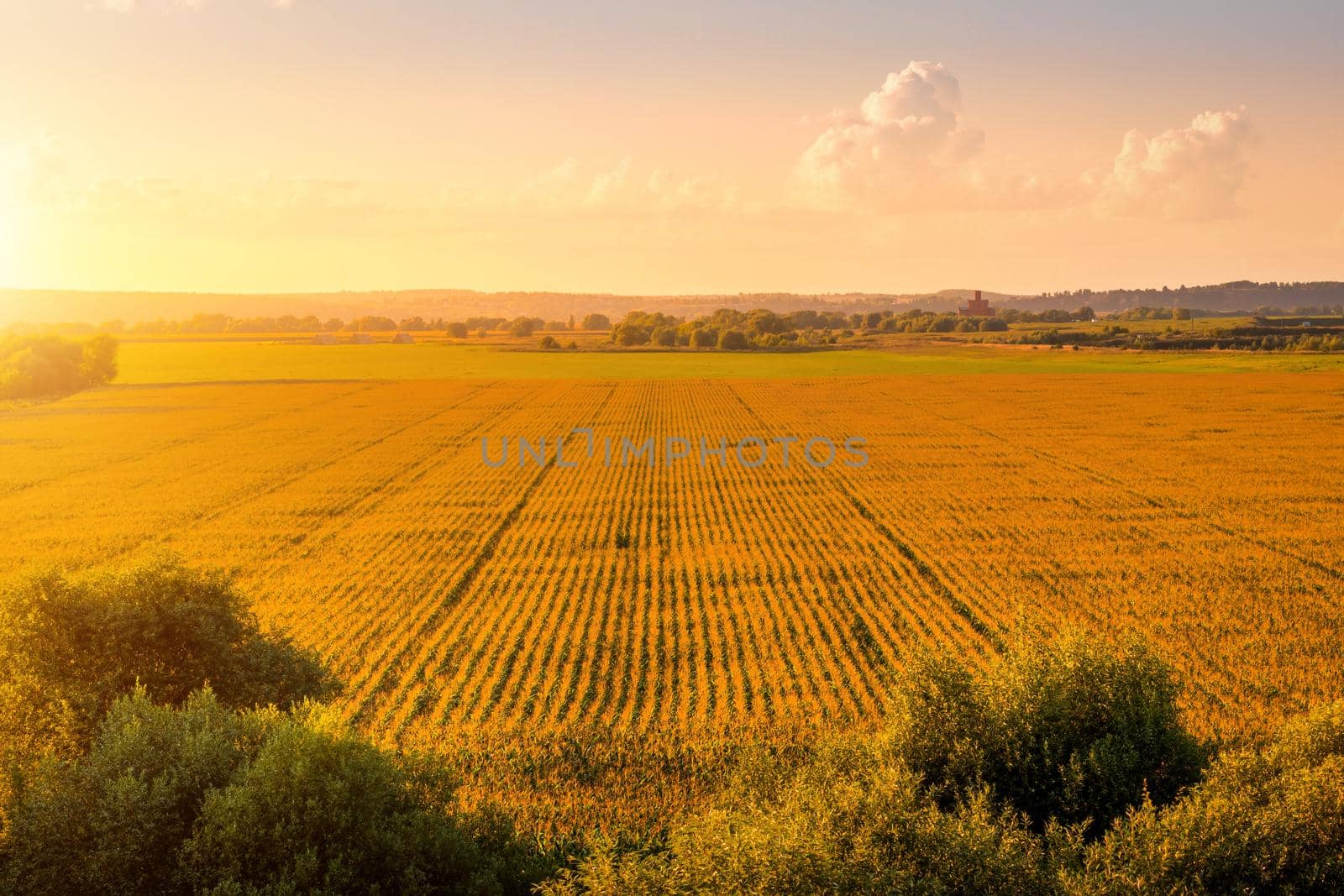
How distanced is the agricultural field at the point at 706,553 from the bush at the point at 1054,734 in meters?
4.23

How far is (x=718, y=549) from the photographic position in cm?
2977

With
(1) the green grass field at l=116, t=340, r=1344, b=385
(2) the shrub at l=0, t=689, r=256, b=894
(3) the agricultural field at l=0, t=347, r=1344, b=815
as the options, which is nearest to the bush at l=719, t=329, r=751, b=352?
(1) the green grass field at l=116, t=340, r=1344, b=385

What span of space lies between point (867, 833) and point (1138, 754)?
16.5ft

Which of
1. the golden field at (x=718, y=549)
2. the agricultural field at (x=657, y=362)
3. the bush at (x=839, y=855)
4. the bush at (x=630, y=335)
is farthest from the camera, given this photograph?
the bush at (x=630, y=335)

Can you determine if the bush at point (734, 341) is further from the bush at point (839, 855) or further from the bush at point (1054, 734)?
the bush at point (839, 855)

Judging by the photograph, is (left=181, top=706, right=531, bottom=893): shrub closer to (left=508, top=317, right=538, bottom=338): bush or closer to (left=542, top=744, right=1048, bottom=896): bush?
(left=542, top=744, right=1048, bottom=896): bush

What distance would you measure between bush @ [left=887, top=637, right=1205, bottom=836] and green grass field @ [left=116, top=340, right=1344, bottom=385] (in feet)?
278

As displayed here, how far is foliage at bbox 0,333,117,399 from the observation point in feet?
271

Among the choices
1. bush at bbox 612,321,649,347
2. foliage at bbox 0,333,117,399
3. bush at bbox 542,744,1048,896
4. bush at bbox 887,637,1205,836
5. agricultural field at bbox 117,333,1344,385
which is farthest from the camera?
bush at bbox 612,321,649,347

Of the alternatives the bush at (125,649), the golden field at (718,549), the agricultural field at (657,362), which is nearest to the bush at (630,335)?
the agricultural field at (657,362)

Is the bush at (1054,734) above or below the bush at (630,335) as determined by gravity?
below

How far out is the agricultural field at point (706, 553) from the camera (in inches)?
719

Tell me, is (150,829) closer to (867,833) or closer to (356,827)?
(356,827)

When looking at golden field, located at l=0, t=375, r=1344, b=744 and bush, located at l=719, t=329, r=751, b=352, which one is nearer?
golden field, located at l=0, t=375, r=1344, b=744
